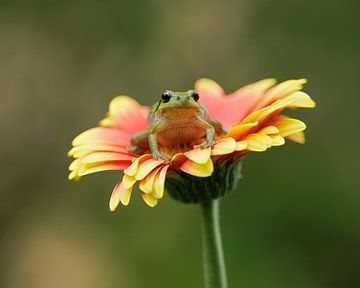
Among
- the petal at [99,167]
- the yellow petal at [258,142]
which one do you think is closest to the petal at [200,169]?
the yellow petal at [258,142]

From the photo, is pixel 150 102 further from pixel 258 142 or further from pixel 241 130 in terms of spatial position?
pixel 258 142

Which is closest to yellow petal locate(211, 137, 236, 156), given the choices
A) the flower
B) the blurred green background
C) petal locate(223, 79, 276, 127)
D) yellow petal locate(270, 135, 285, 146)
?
the flower

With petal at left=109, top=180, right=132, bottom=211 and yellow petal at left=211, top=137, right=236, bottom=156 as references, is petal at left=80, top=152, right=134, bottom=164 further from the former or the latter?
yellow petal at left=211, top=137, right=236, bottom=156

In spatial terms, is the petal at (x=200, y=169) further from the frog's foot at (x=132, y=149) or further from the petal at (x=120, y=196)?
the frog's foot at (x=132, y=149)

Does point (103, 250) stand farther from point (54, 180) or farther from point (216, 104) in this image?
point (216, 104)

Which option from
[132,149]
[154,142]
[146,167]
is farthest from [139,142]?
[146,167]

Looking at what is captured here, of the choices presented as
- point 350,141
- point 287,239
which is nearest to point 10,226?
point 287,239
